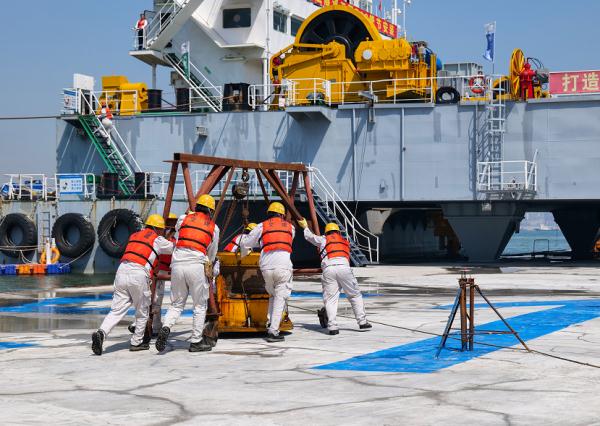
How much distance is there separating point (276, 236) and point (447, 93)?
19122mm

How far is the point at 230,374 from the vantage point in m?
9.88

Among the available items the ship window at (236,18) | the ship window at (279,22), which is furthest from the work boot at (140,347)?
the ship window at (279,22)

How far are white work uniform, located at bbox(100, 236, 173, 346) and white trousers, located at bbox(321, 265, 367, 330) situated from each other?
9.14 ft

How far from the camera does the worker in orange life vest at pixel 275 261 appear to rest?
41.4 feet

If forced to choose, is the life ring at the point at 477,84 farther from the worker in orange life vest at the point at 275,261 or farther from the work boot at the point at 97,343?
the work boot at the point at 97,343

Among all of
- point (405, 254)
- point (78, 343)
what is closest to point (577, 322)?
point (78, 343)

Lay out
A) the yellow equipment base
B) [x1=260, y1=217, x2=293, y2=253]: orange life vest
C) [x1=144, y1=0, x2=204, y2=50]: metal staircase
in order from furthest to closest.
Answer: [x1=144, y1=0, x2=204, y2=50]: metal staircase, the yellow equipment base, [x1=260, y1=217, x2=293, y2=253]: orange life vest

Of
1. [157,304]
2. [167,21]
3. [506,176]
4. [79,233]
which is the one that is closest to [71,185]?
[79,233]

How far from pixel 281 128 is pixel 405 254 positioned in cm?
1488

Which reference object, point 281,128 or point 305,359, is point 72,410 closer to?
point 305,359

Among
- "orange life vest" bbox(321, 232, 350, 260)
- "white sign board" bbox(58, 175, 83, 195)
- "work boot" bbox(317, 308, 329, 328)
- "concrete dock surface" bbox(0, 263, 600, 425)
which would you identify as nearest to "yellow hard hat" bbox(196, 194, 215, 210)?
"concrete dock surface" bbox(0, 263, 600, 425)

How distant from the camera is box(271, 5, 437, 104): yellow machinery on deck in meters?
31.5

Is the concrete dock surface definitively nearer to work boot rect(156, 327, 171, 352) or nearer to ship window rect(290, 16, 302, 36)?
work boot rect(156, 327, 171, 352)

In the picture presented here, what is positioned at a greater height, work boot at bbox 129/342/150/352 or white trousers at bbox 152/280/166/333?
white trousers at bbox 152/280/166/333
